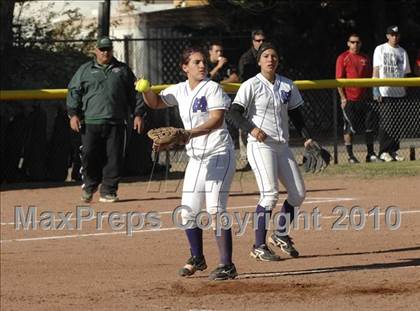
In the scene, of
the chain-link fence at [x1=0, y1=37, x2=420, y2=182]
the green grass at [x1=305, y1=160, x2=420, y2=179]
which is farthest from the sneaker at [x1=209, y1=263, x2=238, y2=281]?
the green grass at [x1=305, y1=160, x2=420, y2=179]

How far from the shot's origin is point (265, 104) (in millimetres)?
11102

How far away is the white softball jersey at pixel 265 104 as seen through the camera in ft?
36.4

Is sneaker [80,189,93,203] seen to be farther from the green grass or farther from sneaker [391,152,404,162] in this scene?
sneaker [391,152,404,162]

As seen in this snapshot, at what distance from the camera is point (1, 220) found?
15172 mm

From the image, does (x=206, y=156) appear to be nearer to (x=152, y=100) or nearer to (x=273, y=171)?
(x=152, y=100)

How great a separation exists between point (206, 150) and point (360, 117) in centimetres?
978

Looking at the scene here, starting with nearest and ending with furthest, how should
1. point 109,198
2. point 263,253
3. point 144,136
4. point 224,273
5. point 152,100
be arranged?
point 224,273, point 152,100, point 263,253, point 109,198, point 144,136

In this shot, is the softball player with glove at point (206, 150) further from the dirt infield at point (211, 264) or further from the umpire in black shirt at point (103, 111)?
the umpire in black shirt at point (103, 111)

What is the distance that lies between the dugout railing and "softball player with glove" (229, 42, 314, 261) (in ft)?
23.0

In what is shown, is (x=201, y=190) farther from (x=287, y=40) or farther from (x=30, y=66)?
(x=287, y=40)

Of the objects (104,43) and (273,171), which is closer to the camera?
(273,171)

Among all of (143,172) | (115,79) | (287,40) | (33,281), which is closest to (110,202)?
(115,79)

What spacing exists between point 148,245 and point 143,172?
6.47 metres

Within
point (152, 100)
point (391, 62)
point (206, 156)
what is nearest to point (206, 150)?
point (206, 156)
